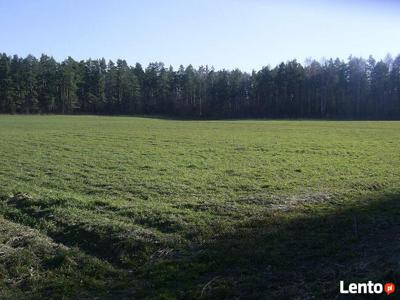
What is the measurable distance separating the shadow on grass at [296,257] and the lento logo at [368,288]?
11cm

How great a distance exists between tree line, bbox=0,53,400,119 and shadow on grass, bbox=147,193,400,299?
11694 cm

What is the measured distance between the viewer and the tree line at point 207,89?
124000 millimetres

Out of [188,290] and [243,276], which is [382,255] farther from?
[188,290]

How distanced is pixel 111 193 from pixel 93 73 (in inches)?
4970

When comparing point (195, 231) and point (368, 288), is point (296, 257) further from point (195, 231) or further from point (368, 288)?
point (195, 231)

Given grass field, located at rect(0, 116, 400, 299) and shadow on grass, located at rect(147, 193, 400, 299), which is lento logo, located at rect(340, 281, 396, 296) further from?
grass field, located at rect(0, 116, 400, 299)

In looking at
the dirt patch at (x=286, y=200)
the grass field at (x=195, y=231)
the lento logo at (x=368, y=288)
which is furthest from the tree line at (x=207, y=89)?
the lento logo at (x=368, y=288)

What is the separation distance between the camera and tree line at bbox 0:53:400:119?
124000 mm

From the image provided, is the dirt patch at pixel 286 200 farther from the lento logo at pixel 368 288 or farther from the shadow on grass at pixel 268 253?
the lento logo at pixel 368 288

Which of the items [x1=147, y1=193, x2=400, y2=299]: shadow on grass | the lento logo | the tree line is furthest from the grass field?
the tree line

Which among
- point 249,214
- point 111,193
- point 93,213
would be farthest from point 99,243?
point 111,193

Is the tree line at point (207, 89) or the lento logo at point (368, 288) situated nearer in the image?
the lento logo at point (368, 288)

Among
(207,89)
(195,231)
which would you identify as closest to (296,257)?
(195,231)

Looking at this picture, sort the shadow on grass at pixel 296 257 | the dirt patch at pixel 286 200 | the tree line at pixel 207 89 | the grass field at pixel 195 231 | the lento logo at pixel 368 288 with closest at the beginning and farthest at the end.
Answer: the lento logo at pixel 368 288
the shadow on grass at pixel 296 257
the grass field at pixel 195 231
the dirt patch at pixel 286 200
the tree line at pixel 207 89
